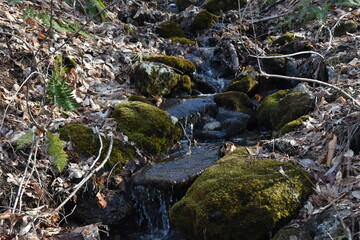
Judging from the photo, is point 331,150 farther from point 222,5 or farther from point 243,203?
point 222,5

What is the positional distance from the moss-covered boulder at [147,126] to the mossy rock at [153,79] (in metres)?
1.31

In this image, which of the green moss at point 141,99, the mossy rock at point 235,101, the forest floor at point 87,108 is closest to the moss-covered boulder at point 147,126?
the forest floor at point 87,108

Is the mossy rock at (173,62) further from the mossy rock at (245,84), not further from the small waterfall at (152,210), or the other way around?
the small waterfall at (152,210)

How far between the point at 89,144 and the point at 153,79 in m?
2.76

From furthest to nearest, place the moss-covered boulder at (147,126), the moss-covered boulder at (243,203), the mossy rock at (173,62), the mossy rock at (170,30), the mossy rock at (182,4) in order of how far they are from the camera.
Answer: the mossy rock at (182,4) < the mossy rock at (170,30) < the mossy rock at (173,62) < the moss-covered boulder at (147,126) < the moss-covered boulder at (243,203)

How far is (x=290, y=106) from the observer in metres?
5.39

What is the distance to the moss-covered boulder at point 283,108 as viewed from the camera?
5121 millimetres

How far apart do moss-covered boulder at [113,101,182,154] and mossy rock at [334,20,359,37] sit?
509 cm

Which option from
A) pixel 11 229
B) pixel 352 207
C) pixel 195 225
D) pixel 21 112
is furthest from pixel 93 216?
pixel 352 207

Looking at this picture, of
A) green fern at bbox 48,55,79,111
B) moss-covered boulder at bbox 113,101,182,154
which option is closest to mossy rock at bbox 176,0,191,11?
moss-covered boulder at bbox 113,101,182,154

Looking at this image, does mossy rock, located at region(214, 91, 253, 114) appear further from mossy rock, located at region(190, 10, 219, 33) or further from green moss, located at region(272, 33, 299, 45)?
mossy rock, located at region(190, 10, 219, 33)

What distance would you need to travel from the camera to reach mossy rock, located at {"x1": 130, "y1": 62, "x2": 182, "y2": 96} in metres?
6.64

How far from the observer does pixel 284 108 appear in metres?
5.50

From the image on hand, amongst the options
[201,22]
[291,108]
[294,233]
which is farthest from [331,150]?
[201,22]
